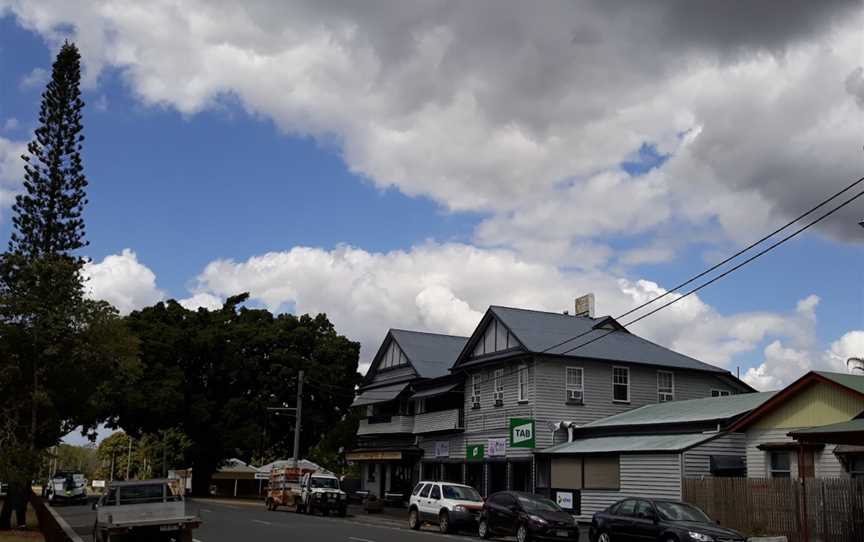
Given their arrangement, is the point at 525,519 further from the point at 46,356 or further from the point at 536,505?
the point at 46,356

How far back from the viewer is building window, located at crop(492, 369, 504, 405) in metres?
42.0

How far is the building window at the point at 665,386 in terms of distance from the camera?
42.3m

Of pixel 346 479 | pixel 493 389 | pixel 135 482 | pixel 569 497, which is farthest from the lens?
pixel 346 479

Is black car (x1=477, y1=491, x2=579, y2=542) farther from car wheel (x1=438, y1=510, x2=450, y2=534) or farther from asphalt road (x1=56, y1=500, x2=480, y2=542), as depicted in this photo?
car wheel (x1=438, y1=510, x2=450, y2=534)

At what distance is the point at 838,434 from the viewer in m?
20.8

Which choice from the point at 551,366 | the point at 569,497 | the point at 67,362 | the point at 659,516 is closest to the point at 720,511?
the point at 659,516

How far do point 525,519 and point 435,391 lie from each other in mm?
21372

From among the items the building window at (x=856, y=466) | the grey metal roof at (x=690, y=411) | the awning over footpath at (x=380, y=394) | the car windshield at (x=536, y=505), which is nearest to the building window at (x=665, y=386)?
the grey metal roof at (x=690, y=411)

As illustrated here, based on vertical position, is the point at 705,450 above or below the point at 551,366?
below

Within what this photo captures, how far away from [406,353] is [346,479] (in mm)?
15422

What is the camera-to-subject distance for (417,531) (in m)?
30.2

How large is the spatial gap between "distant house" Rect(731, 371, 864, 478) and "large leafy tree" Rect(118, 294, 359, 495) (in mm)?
40105

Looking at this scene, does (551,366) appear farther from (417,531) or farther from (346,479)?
(346,479)

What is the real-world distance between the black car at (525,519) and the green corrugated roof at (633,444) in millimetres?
6063
